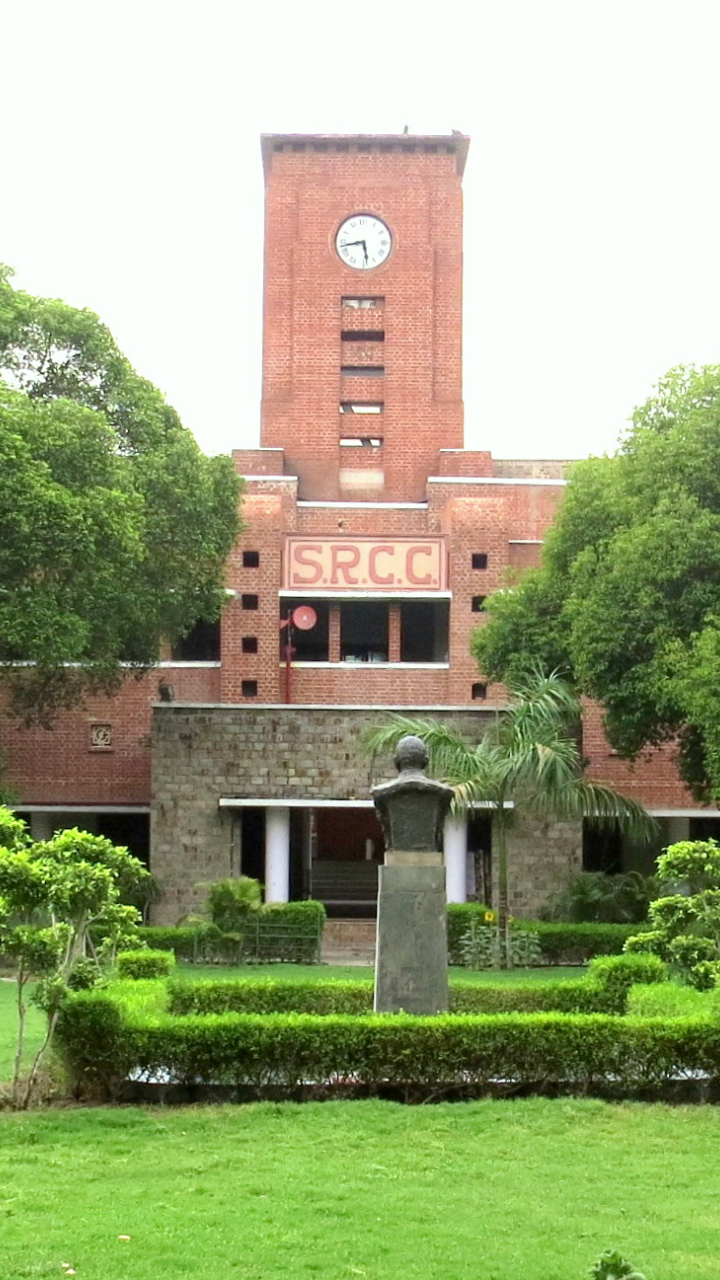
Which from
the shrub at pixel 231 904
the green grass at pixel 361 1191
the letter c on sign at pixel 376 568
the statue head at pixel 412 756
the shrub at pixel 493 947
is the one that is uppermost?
the letter c on sign at pixel 376 568

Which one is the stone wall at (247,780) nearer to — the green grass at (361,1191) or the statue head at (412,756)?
the statue head at (412,756)

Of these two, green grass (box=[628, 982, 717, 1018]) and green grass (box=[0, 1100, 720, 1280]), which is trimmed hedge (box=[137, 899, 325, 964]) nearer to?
green grass (box=[628, 982, 717, 1018])

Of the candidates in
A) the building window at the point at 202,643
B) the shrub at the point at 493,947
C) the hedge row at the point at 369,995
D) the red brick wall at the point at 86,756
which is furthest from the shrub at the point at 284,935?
the building window at the point at 202,643

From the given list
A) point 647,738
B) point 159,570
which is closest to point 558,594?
point 647,738

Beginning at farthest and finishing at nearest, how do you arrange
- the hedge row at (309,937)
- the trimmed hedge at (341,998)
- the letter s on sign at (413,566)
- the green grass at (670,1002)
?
the letter s on sign at (413,566)
the hedge row at (309,937)
the trimmed hedge at (341,998)
the green grass at (670,1002)

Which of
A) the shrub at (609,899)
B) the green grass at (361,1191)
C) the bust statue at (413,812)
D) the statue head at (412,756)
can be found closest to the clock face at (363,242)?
the shrub at (609,899)

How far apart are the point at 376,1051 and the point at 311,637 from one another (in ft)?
63.1

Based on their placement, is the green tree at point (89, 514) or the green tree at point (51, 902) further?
the green tree at point (89, 514)

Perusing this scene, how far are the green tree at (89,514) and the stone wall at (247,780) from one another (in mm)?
1555

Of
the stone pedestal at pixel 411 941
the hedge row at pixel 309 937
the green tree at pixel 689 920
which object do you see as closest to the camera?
the green tree at pixel 689 920

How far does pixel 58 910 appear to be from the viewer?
9.13m

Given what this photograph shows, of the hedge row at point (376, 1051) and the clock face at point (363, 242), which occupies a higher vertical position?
the clock face at point (363, 242)

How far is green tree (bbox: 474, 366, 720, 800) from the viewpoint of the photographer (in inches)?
671

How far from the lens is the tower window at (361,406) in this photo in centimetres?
2972
